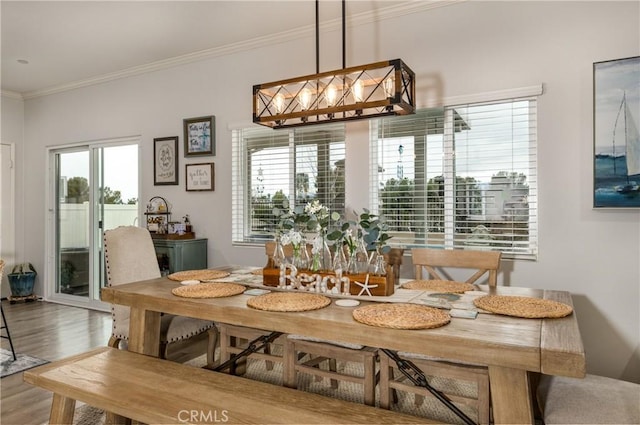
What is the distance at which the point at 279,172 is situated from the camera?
3.83 meters

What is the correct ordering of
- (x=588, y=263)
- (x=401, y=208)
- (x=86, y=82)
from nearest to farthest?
(x=588, y=263), (x=401, y=208), (x=86, y=82)

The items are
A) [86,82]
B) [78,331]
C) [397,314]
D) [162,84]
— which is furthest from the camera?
[86,82]

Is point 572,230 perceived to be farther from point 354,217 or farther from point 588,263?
point 354,217

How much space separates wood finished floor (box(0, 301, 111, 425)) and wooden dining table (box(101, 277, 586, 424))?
1.31 metres

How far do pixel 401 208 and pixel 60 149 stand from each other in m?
4.55

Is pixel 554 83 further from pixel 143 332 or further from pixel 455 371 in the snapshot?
pixel 143 332

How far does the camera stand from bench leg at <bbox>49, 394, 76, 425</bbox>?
1844 millimetres

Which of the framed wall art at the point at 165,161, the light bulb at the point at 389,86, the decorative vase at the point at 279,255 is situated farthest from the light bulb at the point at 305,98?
the framed wall art at the point at 165,161

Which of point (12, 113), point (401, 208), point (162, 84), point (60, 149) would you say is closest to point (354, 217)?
point (401, 208)

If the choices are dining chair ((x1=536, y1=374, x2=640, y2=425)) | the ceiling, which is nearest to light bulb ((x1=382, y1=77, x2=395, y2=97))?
the ceiling

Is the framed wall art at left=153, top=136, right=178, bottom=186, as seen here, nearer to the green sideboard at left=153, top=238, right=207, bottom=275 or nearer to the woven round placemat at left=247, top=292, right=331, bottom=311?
the green sideboard at left=153, top=238, right=207, bottom=275

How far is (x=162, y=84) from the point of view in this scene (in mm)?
4426

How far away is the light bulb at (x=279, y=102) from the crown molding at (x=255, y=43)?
1.34m

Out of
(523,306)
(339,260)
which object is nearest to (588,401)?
(523,306)
